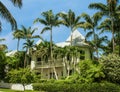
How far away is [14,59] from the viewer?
195 ft

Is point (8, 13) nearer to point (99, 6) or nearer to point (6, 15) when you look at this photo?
point (6, 15)

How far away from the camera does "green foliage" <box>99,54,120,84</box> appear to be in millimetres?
36688

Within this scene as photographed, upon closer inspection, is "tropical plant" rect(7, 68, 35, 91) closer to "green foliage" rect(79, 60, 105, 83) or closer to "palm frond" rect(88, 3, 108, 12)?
"green foliage" rect(79, 60, 105, 83)

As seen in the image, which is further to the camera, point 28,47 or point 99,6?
point 28,47

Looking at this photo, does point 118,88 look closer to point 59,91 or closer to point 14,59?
point 59,91

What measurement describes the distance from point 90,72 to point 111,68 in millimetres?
2675

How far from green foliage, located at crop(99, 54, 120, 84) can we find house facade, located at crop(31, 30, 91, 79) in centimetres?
1560

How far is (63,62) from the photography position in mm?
55281

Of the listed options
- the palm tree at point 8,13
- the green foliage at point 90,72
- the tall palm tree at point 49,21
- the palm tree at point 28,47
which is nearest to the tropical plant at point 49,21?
the tall palm tree at point 49,21

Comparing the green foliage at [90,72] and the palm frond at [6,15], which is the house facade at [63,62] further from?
the palm frond at [6,15]

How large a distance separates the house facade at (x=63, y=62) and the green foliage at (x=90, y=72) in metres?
14.0

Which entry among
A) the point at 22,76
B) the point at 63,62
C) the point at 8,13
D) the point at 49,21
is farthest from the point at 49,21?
the point at 8,13

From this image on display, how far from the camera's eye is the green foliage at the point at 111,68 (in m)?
36.7

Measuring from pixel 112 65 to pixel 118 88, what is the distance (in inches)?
131
